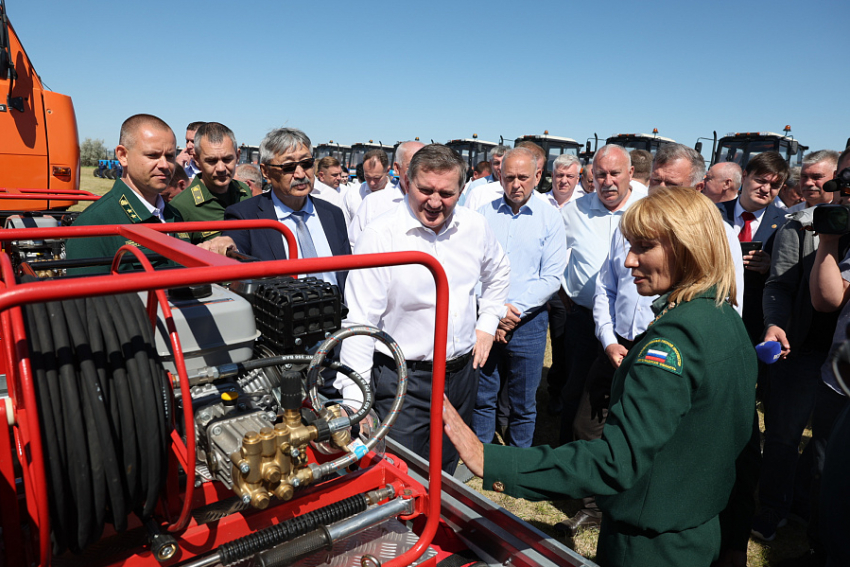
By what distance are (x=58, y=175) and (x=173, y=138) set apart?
4860mm

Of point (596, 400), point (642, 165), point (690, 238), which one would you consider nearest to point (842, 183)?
point (690, 238)

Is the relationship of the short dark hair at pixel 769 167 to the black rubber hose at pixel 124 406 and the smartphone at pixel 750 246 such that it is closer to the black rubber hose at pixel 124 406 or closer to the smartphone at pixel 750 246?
the smartphone at pixel 750 246

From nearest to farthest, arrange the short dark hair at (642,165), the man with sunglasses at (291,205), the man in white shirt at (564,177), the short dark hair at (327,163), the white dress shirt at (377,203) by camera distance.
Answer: the man with sunglasses at (291,205) → the white dress shirt at (377,203) → the short dark hair at (642,165) → the man in white shirt at (564,177) → the short dark hair at (327,163)

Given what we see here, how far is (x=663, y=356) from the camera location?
1441 millimetres

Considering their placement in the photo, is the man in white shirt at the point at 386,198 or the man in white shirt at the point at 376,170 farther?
the man in white shirt at the point at 376,170

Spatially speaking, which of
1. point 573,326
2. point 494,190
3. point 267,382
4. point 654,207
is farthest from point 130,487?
point 494,190

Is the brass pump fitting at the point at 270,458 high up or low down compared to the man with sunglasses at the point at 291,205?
down

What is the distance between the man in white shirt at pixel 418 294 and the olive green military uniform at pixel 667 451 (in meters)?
1.14

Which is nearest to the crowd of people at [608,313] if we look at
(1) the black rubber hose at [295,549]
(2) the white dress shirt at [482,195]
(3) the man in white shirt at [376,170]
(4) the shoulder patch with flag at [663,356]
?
(4) the shoulder patch with flag at [663,356]

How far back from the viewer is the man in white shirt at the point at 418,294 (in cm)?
254

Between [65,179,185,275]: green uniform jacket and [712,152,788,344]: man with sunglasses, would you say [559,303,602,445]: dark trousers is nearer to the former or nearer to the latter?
[712,152,788,344]: man with sunglasses

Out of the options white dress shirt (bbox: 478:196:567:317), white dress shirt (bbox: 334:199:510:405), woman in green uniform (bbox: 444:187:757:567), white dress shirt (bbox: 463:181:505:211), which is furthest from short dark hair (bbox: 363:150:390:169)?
woman in green uniform (bbox: 444:187:757:567)

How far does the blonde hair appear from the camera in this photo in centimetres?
158

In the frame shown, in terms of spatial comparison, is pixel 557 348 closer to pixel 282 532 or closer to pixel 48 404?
pixel 282 532
